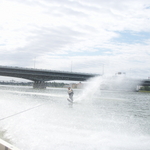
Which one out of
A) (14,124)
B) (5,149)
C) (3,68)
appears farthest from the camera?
(3,68)

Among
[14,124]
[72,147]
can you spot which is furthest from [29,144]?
[14,124]

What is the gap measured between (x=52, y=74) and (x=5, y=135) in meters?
63.5

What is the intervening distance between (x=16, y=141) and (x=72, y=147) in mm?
2073

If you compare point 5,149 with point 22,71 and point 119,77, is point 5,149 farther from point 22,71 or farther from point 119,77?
point 22,71

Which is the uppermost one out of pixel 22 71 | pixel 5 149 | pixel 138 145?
pixel 22 71

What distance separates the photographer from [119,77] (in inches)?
2124

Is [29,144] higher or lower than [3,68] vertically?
lower

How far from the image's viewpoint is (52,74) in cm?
7194

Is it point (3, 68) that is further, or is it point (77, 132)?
point (3, 68)

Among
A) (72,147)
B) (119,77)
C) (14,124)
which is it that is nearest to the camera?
(72,147)

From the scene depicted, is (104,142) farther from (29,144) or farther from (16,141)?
(16,141)

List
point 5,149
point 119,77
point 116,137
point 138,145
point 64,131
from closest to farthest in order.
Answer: point 5,149
point 138,145
point 116,137
point 64,131
point 119,77

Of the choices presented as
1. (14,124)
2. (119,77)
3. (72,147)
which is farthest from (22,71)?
(72,147)

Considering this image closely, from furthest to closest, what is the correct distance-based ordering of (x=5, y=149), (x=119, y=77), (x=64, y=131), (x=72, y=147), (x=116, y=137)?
(x=119, y=77), (x=64, y=131), (x=116, y=137), (x=72, y=147), (x=5, y=149)
